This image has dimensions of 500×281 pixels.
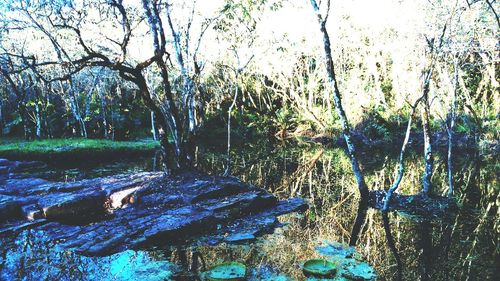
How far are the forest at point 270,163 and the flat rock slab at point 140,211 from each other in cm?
5

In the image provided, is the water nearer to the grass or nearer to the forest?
the forest

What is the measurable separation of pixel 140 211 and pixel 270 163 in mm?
11210

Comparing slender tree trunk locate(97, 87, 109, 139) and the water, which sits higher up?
slender tree trunk locate(97, 87, 109, 139)

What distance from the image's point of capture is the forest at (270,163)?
26.1 feet

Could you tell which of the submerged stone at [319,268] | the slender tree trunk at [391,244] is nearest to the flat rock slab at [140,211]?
the submerged stone at [319,268]

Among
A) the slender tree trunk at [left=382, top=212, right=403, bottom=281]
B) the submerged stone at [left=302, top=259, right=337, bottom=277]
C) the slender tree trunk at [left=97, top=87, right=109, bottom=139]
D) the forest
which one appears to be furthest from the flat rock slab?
the slender tree trunk at [left=97, top=87, right=109, bottom=139]

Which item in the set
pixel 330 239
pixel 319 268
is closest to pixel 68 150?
pixel 330 239

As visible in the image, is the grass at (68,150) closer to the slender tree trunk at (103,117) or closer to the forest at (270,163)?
the forest at (270,163)

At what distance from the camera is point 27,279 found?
705 cm

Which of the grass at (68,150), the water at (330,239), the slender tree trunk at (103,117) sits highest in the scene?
the slender tree trunk at (103,117)

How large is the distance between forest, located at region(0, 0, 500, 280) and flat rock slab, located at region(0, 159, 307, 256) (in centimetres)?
5

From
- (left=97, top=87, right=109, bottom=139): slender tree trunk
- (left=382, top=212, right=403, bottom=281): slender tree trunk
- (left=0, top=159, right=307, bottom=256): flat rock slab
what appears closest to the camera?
(left=382, top=212, right=403, bottom=281): slender tree trunk

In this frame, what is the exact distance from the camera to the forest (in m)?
7.95

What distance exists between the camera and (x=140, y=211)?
1038 centimetres
